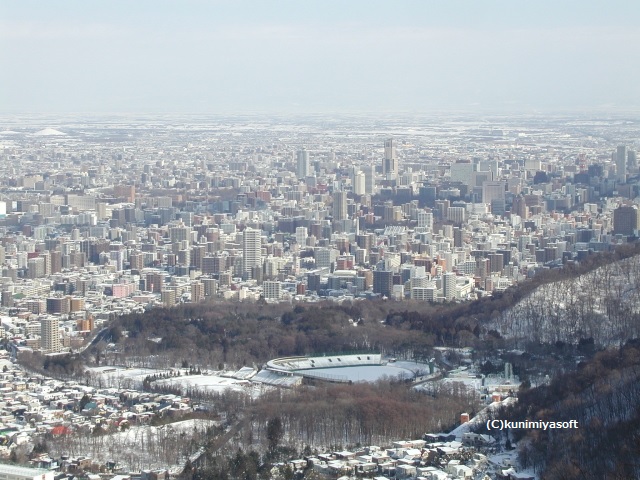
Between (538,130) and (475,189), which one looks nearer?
(475,189)

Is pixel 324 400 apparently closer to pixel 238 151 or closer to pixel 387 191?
pixel 387 191

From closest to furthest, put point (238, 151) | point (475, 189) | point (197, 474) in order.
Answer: point (197, 474) → point (475, 189) → point (238, 151)

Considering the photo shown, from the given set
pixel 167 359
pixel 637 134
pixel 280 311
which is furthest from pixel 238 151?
pixel 167 359

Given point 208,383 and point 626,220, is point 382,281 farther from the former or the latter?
point 208,383

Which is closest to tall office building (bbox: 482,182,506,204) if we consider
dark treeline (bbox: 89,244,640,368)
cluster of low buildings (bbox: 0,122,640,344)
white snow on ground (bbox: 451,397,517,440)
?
cluster of low buildings (bbox: 0,122,640,344)

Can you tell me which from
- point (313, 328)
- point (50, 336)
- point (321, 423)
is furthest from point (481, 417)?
point (50, 336)

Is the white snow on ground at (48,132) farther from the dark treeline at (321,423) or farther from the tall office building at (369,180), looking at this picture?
the dark treeline at (321,423)
